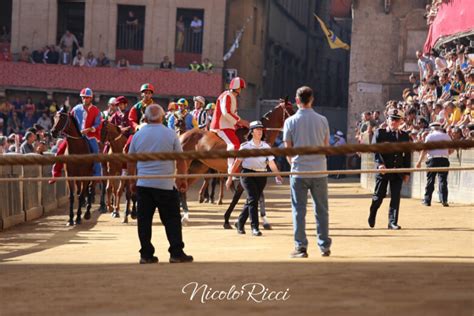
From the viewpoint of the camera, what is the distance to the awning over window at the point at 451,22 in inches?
1415

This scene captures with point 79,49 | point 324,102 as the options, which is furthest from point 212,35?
point 324,102

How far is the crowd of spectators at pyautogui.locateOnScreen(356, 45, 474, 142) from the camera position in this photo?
27.6 metres

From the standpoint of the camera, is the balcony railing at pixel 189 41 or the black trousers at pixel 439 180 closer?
the black trousers at pixel 439 180

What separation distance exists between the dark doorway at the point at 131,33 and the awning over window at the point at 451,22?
1764cm

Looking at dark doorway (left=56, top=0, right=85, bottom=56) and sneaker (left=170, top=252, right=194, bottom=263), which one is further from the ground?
dark doorway (left=56, top=0, right=85, bottom=56)

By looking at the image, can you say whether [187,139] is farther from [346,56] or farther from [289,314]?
[346,56]

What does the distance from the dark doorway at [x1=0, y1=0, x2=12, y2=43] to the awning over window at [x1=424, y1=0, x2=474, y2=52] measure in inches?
851

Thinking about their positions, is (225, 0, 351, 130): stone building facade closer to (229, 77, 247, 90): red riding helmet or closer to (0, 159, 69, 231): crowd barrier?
(0, 159, 69, 231): crowd barrier

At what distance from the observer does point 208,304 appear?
10.1 meters

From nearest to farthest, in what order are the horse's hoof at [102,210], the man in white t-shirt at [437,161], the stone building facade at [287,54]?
the man in white t-shirt at [437,161] < the horse's hoof at [102,210] < the stone building facade at [287,54]

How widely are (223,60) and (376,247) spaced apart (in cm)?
4070

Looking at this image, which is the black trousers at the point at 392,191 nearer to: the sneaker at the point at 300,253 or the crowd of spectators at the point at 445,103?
the sneaker at the point at 300,253
